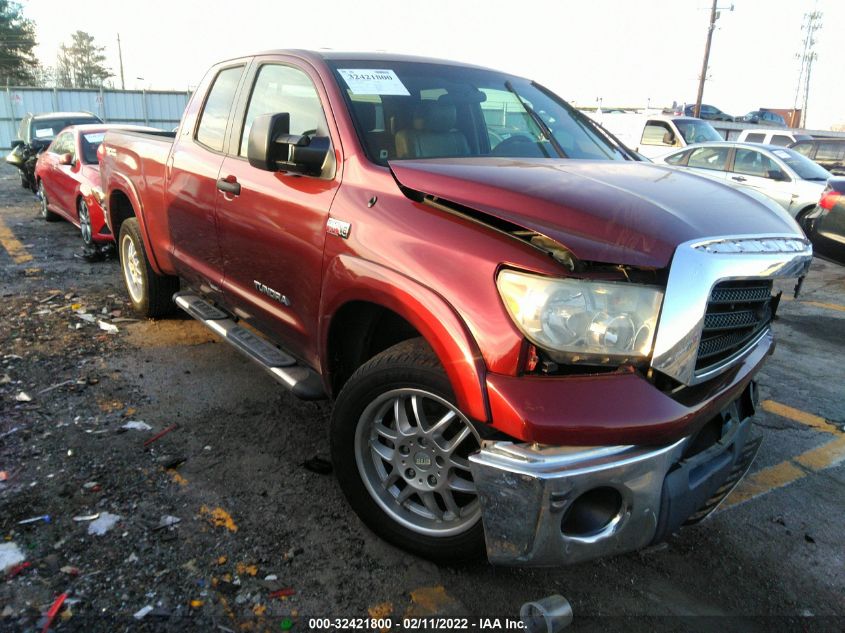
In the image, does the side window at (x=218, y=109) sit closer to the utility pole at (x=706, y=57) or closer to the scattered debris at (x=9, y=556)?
the scattered debris at (x=9, y=556)

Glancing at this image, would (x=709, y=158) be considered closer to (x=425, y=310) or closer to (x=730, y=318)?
(x=730, y=318)

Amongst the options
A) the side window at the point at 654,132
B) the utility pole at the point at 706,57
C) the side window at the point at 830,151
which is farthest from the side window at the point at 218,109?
the utility pole at the point at 706,57

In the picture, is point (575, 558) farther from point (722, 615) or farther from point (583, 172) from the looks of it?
point (583, 172)

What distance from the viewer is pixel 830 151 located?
1897cm

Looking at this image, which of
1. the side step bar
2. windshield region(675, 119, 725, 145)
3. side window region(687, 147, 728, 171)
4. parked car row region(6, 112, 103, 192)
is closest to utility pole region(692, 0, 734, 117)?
windshield region(675, 119, 725, 145)

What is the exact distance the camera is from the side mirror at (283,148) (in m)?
2.82

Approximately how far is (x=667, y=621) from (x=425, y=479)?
3.31 feet

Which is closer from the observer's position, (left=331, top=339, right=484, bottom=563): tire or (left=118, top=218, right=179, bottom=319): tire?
(left=331, top=339, right=484, bottom=563): tire

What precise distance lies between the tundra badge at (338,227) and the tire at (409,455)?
542 mm

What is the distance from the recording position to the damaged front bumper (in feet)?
6.31

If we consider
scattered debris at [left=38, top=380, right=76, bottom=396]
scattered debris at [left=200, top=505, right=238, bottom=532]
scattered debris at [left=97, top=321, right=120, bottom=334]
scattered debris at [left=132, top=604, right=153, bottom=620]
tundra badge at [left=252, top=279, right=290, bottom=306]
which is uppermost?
tundra badge at [left=252, top=279, right=290, bottom=306]

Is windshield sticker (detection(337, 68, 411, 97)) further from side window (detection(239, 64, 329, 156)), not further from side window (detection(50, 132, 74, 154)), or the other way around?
side window (detection(50, 132, 74, 154))

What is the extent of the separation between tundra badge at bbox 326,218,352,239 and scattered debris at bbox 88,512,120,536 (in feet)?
5.03

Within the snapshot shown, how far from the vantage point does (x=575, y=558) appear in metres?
2.04
